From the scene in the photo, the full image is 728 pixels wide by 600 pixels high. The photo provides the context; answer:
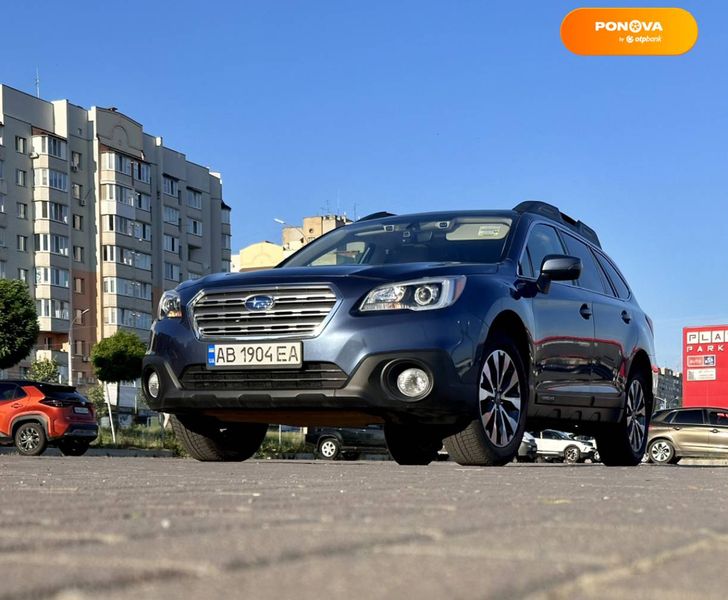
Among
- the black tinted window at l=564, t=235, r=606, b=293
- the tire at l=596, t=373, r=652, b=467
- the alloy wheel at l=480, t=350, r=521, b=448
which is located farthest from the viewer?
the tire at l=596, t=373, r=652, b=467

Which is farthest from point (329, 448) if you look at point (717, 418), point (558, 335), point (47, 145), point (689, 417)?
point (47, 145)

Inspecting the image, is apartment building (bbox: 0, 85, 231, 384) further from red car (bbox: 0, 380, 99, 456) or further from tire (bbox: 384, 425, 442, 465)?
tire (bbox: 384, 425, 442, 465)

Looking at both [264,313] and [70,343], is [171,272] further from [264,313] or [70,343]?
[264,313]

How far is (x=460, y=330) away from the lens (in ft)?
24.0

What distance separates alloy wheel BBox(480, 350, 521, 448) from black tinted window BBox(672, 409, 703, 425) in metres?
20.9

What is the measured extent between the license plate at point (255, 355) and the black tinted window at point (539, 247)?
1902mm

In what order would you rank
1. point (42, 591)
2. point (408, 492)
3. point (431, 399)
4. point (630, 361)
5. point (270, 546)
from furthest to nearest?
point (630, 361)
point (431, 399)
point (408, 492)
point (270, 546)
point (42, 591)

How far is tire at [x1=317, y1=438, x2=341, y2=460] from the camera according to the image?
1339 inches

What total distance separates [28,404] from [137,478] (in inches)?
667

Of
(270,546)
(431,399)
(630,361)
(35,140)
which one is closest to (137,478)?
(431,399)

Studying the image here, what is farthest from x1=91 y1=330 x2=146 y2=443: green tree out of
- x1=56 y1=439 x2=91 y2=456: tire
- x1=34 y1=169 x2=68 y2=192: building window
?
x1=56 y1=439 x2=91 y2=456: tire

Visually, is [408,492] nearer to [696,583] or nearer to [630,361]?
[696,583]

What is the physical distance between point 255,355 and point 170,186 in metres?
85.7

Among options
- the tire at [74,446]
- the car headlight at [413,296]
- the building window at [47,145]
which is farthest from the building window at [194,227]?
the car headlight at [413,296]
